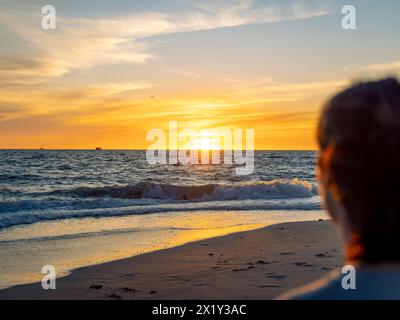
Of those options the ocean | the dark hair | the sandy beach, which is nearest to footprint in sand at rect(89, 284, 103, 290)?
the sandy beach

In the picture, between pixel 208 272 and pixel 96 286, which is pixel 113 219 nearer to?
pixel 208 272

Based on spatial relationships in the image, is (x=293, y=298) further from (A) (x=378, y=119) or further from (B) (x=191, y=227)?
(B) (x=191, y=227)

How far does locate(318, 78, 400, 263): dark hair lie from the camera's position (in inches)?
47.7

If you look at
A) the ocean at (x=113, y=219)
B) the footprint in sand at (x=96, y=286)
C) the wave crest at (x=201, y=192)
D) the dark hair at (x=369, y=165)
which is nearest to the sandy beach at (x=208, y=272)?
the footprint in sand at (x=96, y=286)

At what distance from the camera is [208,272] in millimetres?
8367

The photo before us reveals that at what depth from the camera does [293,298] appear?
1.18 m

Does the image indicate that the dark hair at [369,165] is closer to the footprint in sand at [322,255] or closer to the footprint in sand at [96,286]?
the footprint in sand at [96,286]

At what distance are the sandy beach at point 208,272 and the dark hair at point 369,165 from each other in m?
5.67

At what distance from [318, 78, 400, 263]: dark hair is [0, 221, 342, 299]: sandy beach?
18.6 ft

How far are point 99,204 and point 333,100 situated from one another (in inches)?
834

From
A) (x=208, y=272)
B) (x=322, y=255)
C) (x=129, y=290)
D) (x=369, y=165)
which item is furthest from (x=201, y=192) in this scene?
(x=369, y=165)

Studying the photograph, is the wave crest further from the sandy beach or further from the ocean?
the sandy beach
